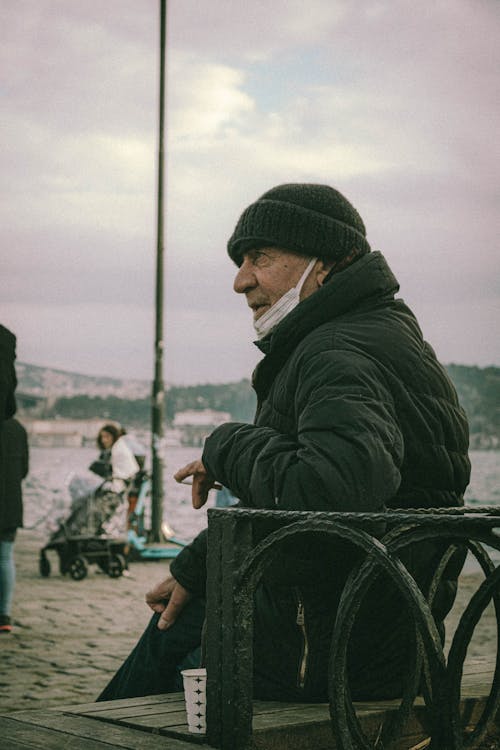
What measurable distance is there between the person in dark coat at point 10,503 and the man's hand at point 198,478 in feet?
19.8

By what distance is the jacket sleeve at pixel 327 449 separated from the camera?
8.66 feet

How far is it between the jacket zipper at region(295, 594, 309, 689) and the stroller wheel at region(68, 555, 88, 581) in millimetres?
11020

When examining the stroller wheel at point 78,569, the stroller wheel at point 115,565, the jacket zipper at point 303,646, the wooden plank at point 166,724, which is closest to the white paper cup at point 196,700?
the wooden plank at point 166,724

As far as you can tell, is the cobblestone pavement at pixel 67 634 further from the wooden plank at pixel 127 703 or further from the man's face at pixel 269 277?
the man's face at pixel 269 277

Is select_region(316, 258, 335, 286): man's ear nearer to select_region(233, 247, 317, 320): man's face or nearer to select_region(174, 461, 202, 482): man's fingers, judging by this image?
select_region(233, 247, 317, 320): man's face

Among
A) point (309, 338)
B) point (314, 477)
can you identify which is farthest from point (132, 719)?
point (309, 338)

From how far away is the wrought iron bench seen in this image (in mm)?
2449

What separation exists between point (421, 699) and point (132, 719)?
82 centimetres

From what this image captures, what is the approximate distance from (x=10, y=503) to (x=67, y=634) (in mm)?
1147

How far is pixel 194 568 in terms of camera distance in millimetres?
3367

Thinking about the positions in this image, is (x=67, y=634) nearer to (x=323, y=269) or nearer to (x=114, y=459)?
(x=114, y=459)

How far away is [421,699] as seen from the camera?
10.6 feet

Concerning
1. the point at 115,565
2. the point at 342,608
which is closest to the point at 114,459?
the point at 115,565

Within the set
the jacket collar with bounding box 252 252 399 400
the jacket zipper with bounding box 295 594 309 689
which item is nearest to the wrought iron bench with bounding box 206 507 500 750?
the jacket zipper with bounding box 295 594 309 689
